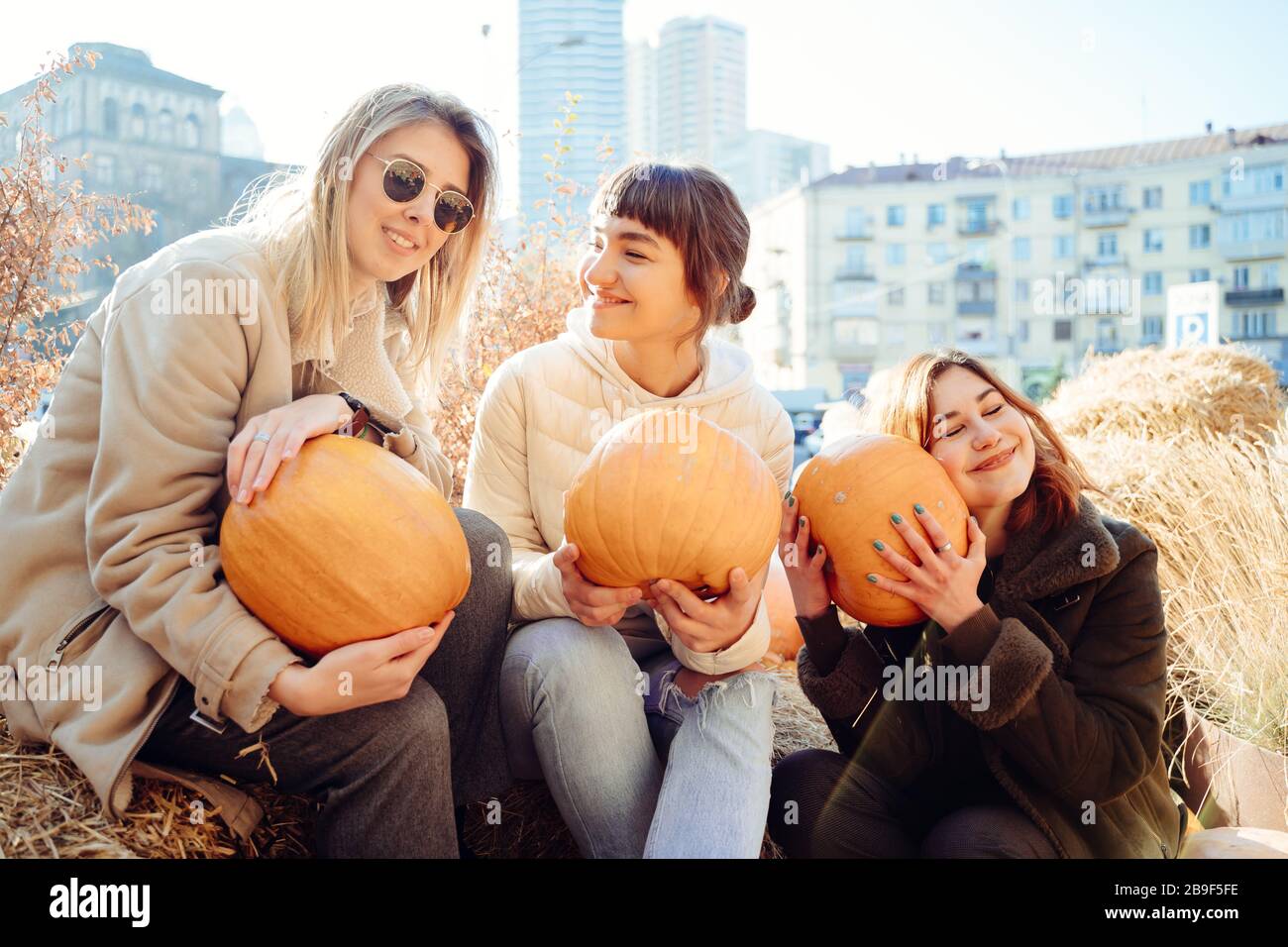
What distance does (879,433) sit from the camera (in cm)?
228

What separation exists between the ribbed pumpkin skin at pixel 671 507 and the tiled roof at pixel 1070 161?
2208 inches

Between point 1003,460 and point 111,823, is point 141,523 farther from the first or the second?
point 1003,460

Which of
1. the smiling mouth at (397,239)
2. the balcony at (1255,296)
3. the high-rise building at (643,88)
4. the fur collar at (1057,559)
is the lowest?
the fur collar at (1057,559)

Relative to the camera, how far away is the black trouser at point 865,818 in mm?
2109

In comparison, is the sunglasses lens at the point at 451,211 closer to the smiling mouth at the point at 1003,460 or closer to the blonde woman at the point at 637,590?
the blonde woman at the point at 637,590

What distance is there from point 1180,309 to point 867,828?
1104 cm

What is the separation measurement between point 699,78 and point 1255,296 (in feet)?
122

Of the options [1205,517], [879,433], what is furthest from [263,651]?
[1205,517]

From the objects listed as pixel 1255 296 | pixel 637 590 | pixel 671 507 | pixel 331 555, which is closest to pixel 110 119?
pixel 331 555

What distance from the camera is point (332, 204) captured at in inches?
84.2

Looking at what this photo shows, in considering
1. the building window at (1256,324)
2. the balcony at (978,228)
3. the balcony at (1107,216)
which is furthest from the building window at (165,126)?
the building window at (1256,324)

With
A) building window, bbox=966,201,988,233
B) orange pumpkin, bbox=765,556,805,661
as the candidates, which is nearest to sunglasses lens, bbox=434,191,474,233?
orange pumpkin, bbox=765,556,805,661

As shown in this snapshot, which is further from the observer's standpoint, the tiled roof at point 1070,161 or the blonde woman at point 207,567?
the tiled roof at point 1070,161
